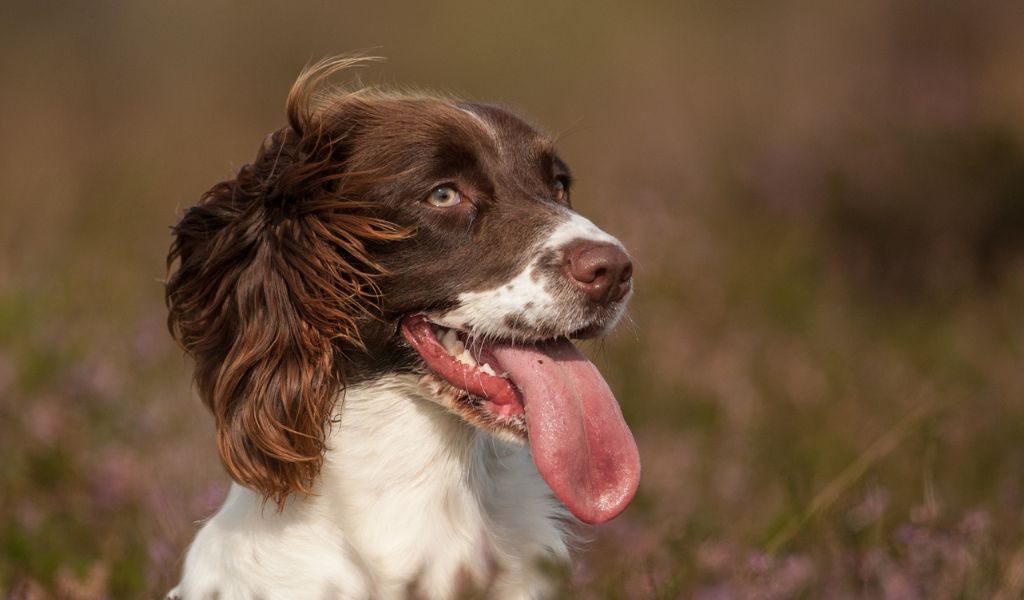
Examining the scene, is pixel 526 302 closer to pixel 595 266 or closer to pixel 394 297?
pixel 595 266

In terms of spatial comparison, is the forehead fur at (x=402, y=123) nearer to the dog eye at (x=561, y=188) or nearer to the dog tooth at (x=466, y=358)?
the dog eye at (x=561, y=188)

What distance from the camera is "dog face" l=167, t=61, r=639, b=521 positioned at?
10.8ft

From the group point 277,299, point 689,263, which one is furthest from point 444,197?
point 689,263

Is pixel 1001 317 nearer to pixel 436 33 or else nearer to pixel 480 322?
pixel 480 322

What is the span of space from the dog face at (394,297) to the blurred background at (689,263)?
52cm

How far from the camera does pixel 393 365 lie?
3449 mm

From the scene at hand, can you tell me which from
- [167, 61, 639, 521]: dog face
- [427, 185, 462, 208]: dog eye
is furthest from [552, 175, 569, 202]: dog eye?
[427, 185, 462, 208]: dog eye

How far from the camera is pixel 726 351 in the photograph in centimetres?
705

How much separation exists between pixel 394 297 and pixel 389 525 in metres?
0.58

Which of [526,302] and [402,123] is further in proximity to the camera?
[402,123]

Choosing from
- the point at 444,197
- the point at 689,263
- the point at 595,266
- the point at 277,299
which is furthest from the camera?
the point at 689,263

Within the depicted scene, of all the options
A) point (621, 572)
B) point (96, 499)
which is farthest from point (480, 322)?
point (96, 499)

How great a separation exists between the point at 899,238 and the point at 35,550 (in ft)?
20.5

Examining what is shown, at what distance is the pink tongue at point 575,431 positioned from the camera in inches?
129
